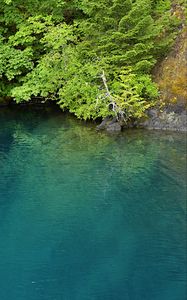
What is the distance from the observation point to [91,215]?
11.2 m

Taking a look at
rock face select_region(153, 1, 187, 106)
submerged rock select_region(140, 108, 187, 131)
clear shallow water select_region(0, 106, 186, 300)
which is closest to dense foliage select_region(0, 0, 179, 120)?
rock face select_region(153, 1, 187, 106)

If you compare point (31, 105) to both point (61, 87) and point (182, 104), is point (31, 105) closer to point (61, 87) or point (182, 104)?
point (61, 87)

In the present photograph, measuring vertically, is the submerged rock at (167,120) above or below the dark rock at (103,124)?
above

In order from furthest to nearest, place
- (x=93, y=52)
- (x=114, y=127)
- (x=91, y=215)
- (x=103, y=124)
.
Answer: (x=93, y=52), (x=103, y=124), (x=114, y=127), (x=91, y=215)

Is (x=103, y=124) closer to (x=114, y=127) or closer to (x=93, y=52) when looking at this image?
(x=114, y=127)

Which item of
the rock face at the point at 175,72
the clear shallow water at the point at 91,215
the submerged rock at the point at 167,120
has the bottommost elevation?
the clear shallow water at the point at 91,215

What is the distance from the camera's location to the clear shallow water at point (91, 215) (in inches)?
342

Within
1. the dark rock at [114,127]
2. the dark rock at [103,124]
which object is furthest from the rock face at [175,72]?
the dark rock at [103,124]

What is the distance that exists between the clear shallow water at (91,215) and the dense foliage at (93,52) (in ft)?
4.33

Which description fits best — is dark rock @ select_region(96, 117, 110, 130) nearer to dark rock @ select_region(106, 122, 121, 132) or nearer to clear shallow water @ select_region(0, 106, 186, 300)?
dark rock @ select_region(106, 122, 121, 132)

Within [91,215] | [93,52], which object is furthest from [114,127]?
[91,215]

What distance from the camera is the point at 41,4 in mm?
18875

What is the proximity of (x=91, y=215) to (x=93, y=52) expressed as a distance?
791 cm

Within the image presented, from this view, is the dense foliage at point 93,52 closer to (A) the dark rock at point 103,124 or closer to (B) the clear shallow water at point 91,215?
(A) the dark rock at point 103,124
